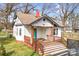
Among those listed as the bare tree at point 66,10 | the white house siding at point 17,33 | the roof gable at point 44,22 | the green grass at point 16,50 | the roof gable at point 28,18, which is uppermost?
the bare tree at point 66,10

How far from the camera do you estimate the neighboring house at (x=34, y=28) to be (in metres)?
2.97

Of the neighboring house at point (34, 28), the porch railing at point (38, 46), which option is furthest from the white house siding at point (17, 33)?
the porch railing at point (38, 46)

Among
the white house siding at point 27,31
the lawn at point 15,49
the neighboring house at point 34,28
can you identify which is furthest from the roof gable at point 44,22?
the lawn at point 15,49

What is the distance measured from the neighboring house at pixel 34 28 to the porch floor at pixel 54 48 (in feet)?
0.19

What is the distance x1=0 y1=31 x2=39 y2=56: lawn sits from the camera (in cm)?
296

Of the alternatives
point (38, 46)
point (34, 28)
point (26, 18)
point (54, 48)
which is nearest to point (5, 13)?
point (26, 18)

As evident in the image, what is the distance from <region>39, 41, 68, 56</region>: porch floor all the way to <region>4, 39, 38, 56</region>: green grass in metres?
0.14

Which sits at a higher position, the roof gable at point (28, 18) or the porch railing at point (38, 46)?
the roof gable at point (28, 18)

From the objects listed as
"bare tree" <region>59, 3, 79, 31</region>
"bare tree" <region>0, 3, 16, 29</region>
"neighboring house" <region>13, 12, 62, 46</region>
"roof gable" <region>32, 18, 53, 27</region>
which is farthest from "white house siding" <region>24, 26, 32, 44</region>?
"bare tree" <region>59, 3, 79, 31</region>

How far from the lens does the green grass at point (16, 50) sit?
296 cm

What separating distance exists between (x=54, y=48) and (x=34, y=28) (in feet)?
1.05

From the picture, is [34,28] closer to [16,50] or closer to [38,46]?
[38,46]

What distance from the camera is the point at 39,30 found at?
2.99 metres

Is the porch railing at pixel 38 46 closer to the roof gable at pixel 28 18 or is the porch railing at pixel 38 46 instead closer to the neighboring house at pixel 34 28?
the neighboring house at pixel 34 28
